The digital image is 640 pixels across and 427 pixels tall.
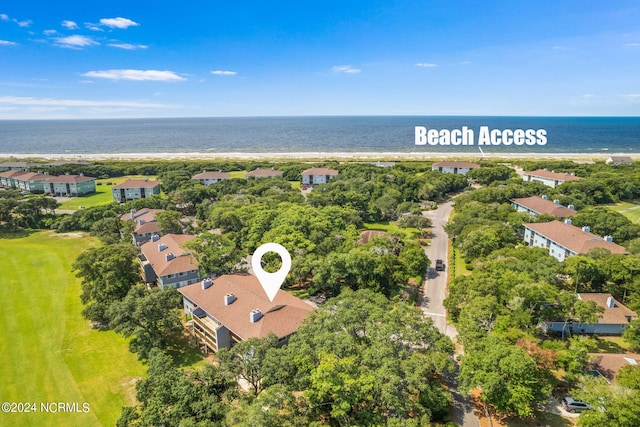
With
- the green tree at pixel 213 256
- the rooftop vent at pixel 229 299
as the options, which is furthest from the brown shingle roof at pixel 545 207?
the rooftop vent at pixel 229 299

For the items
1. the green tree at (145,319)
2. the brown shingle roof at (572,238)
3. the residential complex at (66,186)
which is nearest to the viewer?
the green tree at (145,319)

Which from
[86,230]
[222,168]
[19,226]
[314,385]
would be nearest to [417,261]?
[314,385]

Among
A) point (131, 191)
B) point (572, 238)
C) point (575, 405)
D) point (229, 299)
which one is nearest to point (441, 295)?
point (575, 405)

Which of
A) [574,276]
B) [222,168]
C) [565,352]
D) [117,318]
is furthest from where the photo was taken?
[222,168]

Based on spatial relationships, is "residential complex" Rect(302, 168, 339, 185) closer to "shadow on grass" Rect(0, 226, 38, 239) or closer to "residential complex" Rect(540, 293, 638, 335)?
"shadow on grass" Rect(0, 226, 38, 239)

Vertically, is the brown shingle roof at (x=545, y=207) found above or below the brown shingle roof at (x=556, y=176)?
below

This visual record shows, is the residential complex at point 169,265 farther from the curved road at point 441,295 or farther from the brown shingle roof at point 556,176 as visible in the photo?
→ the brown shingle roof at point 556,176

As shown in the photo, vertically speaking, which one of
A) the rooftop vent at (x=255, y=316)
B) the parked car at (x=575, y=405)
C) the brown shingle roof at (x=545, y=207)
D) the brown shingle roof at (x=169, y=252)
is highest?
the brown shingle roof at (x=545, y=207)

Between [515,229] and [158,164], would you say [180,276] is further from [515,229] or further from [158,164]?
[158,164]
